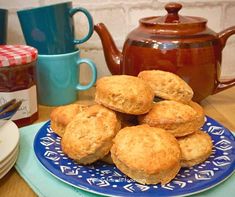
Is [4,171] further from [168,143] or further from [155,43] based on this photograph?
[155,43]

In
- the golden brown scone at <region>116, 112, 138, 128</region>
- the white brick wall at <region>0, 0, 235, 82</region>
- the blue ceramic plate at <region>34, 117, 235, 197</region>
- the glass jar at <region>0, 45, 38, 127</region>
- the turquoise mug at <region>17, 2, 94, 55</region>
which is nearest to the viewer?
the blue ceramic plate at <region>34, 117, 235, 197</region>

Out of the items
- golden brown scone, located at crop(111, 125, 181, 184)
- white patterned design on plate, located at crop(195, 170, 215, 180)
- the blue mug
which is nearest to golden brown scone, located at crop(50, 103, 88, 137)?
golden brown scone, located at crop(111, 125, 181, 184)

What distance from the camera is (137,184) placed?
1.42 feet

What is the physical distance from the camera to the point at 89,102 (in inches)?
33.2

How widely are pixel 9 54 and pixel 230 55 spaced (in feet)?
2.19

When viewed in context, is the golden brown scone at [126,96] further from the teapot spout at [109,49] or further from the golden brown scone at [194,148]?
the teapot spout at [109,49]

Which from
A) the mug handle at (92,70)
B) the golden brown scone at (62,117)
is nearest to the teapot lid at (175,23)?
the mug handle at (92,70)

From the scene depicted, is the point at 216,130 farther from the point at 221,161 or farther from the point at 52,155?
the point at 52,155

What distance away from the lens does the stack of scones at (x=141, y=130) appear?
44cm

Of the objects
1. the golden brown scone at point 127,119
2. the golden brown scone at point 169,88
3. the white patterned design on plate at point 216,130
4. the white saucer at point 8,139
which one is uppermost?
the golden brown scone at point 169,88

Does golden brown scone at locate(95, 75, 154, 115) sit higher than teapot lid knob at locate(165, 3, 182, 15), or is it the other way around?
teapot lid knob at locate(165, 3, 182, 15)

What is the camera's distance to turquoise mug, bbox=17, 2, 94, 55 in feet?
2.45

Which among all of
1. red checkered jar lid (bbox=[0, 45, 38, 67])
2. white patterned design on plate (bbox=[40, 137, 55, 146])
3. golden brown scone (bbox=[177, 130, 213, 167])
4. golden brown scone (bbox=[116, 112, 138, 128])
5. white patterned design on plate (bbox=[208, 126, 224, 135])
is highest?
red checkered jar lid (bbox=[0, 45, 38, 67])

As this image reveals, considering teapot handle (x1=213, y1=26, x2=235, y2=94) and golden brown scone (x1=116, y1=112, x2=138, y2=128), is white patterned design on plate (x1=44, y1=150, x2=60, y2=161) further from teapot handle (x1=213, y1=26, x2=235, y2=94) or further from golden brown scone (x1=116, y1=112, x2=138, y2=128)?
teapot handle (x1=213, y1=26, x2=235, y2=94)
